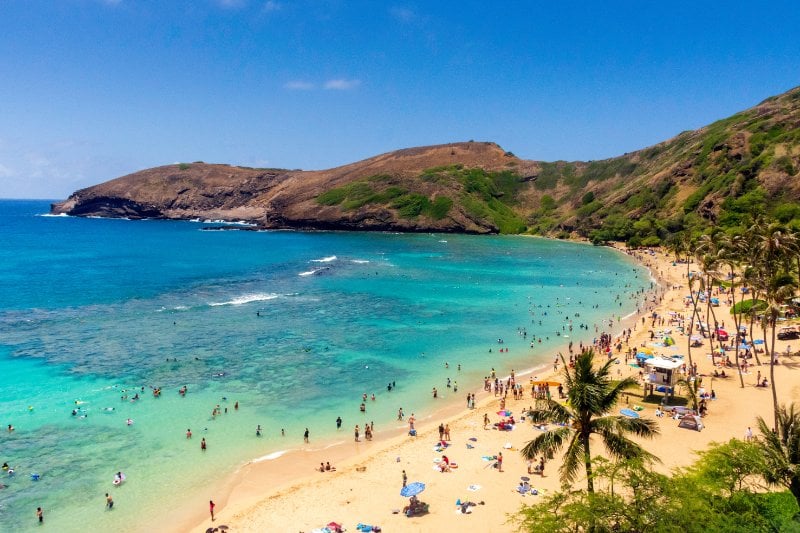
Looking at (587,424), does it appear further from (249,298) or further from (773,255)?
(249,298)

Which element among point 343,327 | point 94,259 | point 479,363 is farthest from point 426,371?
point 94,259

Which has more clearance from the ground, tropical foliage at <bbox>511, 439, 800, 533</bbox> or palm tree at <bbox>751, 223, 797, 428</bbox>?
palm tree at <bbox>751, 223, 797, 428</bbox>

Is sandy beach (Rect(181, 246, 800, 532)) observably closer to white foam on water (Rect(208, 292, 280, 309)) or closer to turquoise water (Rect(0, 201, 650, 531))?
turquoise water (Rect(0, 201, 650, 531))

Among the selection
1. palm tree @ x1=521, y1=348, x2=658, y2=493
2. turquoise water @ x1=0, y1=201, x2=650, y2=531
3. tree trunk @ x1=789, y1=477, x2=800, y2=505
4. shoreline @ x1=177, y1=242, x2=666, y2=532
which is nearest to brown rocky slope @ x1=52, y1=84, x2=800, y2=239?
A: turquoise water @ x1=0, y1=201, x2=650, y2=531

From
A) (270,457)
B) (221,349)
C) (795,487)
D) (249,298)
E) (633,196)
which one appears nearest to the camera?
(795,487)

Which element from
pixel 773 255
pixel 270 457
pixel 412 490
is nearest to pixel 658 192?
pixel 773 255

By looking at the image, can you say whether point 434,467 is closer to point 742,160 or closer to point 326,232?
point 742,160
